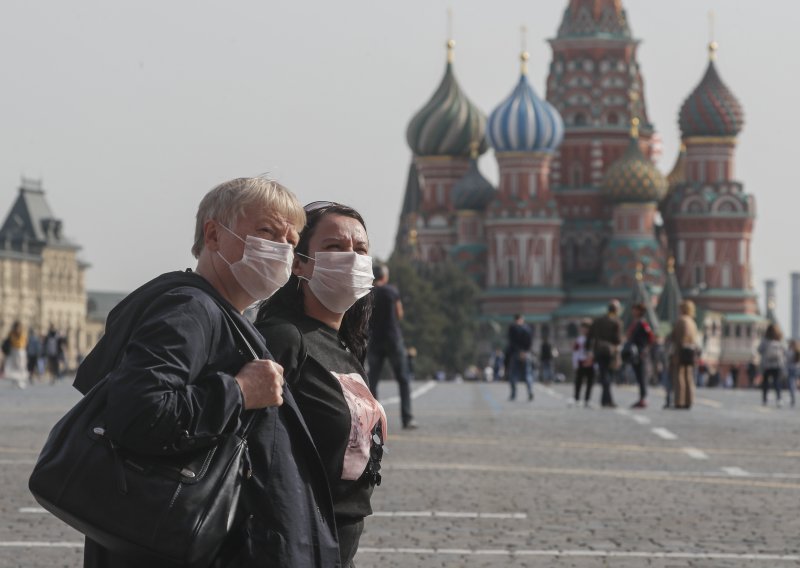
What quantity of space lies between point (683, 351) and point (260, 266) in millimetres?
22809

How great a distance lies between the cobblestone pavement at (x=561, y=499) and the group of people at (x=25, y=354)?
1685 centimetres

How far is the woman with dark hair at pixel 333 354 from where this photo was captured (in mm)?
5176

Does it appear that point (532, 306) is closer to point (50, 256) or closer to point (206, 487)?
point (50, 256)

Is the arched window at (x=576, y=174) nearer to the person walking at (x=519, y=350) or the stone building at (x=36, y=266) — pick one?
the stone building at (x=36, y=266)

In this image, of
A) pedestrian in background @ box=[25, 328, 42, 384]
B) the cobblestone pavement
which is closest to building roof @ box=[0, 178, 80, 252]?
pedestrian in background @ box=[25, 328, 42, 384]

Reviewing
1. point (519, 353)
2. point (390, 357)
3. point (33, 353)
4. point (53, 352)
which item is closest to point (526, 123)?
point (33, 353)

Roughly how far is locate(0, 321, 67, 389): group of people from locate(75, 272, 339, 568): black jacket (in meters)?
33.7

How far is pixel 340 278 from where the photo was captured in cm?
531

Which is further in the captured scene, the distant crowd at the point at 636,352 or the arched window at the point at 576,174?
the arched window at the point at 576,174

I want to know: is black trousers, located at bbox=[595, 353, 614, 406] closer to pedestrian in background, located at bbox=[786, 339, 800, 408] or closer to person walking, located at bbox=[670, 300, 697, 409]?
person walking, located at bbox=[670, 300, 697, 409]

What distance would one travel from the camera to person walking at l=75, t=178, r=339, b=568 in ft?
14.6

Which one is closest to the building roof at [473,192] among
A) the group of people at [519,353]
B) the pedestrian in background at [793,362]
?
the pedestrian in background at [793,362]

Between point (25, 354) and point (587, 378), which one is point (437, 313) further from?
point (587, 378)

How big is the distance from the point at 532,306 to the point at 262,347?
384 ft
